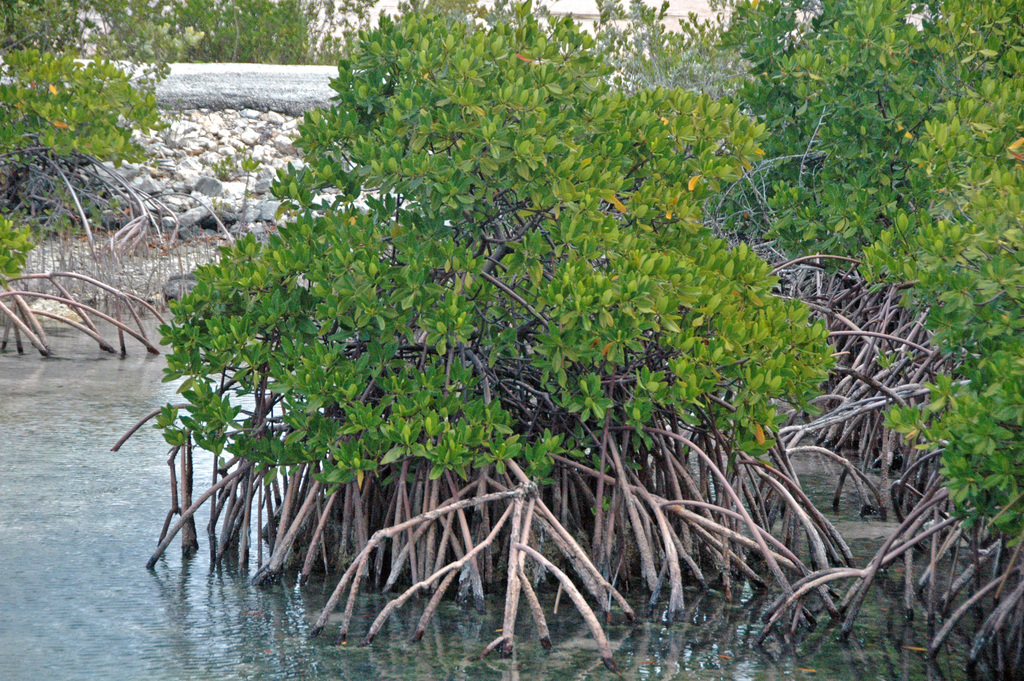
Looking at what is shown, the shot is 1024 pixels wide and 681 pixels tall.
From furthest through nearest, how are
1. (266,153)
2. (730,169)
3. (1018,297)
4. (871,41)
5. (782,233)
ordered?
(266,153) < (782,233) < (871,41) < (730,169) < (1018,297)

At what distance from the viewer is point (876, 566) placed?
14.3ft

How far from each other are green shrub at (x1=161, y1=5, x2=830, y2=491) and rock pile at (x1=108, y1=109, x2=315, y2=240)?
28.7ft

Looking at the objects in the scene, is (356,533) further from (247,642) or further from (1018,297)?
(1018,297)

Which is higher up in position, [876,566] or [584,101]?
[584,101]

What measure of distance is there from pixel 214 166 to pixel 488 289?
1233 cm

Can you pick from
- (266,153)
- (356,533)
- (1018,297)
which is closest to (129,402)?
(356,533)

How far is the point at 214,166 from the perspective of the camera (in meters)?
16.3

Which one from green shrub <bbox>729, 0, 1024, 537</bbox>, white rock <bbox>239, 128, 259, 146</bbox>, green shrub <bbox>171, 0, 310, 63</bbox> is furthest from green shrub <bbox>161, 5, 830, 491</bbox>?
green shrub <bbox>171, 0, 310, 63</bbox>

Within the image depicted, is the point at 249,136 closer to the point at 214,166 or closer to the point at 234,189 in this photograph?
the point at 214,166

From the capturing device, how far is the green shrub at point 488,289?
15.0 ft

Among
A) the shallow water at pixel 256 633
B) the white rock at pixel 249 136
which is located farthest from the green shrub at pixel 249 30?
the shallow water at pixel 256 633

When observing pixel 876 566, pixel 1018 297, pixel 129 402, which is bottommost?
pixel 129 402

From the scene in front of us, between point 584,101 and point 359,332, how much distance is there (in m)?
1.36

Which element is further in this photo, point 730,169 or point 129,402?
point 129,402
